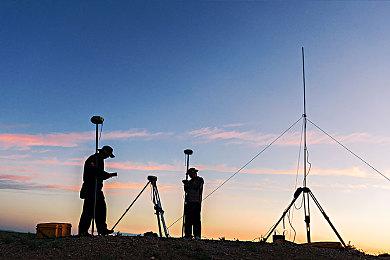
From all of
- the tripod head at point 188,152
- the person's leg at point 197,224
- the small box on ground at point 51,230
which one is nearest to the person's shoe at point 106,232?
the small box on ground at point 51,230

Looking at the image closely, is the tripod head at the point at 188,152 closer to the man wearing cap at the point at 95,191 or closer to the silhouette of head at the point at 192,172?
the silhouette of head at the point at 192,172

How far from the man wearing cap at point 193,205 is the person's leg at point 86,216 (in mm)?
3166

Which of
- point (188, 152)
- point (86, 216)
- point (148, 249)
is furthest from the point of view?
point (188, 152)

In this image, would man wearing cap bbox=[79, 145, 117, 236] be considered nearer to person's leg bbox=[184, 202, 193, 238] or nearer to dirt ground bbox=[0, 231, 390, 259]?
dirt ground bbox=[0, 231, 390, 259]

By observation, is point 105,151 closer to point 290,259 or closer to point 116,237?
point 116,237

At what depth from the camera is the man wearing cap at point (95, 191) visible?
15391mm

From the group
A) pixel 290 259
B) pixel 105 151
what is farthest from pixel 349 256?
pixel 105 151

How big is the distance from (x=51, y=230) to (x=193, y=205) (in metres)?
4.21

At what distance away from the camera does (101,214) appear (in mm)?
15570

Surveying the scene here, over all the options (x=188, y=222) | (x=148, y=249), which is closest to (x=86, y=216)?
(x=148, y=249)

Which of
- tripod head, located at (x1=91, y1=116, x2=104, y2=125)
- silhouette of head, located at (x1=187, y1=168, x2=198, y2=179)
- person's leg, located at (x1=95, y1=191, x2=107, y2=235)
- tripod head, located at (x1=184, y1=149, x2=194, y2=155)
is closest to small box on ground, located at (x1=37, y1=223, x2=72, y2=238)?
person's leg, located at (x1=95, y1=191, x2=107, y2=235)

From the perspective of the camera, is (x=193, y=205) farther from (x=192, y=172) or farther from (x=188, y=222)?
(x=192, y=172)

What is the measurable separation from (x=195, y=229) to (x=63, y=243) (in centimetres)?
458

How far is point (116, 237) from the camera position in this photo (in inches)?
580
